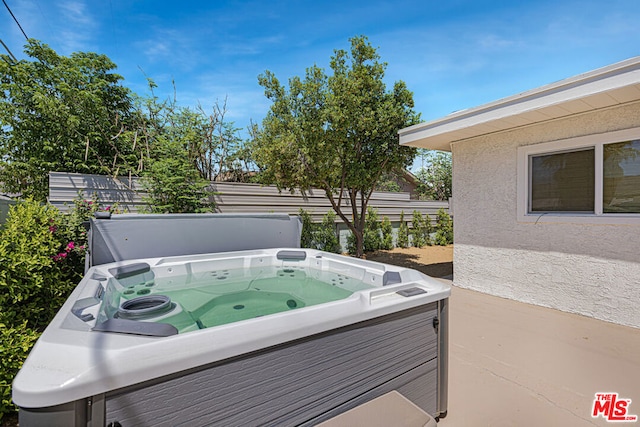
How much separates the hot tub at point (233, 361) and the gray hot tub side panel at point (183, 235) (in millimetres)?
797

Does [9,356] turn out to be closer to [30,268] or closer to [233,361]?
[30,268]

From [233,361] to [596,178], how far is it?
182 inches

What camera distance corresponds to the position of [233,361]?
1.26 meters

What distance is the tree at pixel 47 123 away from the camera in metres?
5.30

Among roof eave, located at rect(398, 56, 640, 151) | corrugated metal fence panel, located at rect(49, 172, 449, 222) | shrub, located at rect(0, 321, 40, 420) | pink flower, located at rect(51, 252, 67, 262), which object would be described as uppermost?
roof eave, located at rect(398, 56, 640, 151)

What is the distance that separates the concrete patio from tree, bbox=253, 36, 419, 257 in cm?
344

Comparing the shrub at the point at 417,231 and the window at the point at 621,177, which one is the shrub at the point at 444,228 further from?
the window at the point at 621,177

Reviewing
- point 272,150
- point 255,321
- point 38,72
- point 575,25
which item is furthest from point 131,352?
point 38,72

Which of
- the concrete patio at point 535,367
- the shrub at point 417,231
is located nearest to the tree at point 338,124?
the concrete patio at point 535,367

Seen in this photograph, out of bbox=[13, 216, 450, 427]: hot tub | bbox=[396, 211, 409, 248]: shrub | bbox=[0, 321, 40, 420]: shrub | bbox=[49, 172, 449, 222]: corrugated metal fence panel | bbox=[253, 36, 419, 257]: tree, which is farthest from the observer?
bbox=[396, 211, 409, 248]: shrub

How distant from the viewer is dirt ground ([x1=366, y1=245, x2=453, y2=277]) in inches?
265

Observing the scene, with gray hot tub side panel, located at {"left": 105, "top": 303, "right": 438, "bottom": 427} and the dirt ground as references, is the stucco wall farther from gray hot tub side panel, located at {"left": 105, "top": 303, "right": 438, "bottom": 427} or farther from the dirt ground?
gray hot tub side panel, located at {"left": 105, "top": 303, "right": 438, "bottom": 427}

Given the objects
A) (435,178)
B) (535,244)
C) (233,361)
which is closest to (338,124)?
(535,244)

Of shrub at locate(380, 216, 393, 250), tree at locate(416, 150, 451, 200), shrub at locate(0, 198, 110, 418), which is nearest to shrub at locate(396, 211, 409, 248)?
shrub at locate(380, 216, 393, 250)
